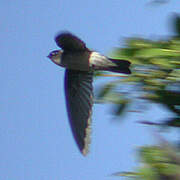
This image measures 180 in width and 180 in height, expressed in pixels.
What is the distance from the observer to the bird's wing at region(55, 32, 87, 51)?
8.38 feet

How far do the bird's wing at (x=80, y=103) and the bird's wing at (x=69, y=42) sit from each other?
0.16 metres

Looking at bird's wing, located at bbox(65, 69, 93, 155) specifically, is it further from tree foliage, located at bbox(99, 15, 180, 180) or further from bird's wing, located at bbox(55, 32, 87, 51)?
tree foliage, located at bbox(99, 15, 180, 180)

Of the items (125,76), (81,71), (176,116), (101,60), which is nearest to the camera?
(176,116)

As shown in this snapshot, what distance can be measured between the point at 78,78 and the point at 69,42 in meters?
0.38

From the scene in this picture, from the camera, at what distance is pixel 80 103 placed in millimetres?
2920

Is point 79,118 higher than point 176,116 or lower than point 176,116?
lower

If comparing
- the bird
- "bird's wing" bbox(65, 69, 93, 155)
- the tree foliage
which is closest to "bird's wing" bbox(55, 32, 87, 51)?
the bird

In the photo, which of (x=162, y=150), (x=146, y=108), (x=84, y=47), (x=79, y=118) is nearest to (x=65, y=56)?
(x=84, y=47)

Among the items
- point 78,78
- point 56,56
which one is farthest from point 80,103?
point 56,56

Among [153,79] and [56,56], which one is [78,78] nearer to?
[56,56]

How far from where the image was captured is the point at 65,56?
9.04 ft

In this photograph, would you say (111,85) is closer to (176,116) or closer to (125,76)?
(125,76)

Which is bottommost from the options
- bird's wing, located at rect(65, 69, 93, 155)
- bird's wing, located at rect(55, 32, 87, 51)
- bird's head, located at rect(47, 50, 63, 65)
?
bird's wing, located at rect(65, 69, 93, 155)

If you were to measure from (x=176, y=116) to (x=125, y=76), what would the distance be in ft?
1.02
